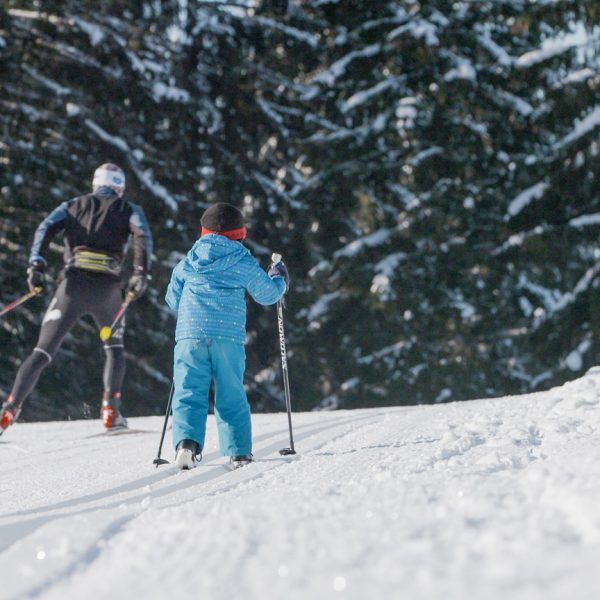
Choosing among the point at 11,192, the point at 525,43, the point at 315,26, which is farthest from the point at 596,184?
the point at 11,192

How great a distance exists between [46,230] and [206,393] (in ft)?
8.83

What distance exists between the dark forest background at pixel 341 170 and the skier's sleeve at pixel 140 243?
23.8 ft

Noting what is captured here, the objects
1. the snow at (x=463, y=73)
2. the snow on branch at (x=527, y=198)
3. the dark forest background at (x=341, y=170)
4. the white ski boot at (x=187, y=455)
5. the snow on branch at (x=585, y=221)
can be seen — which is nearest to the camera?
the white ski boot at (x=187, y=455)

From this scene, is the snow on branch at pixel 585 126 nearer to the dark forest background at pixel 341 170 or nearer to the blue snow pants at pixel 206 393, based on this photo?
Result: the dark forest background at pixel 341 170

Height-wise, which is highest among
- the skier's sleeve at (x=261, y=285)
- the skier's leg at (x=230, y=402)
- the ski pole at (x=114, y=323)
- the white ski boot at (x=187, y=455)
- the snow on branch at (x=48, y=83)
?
the snow on branch at (x=48, y=83)

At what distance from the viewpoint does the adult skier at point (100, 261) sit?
6.85m

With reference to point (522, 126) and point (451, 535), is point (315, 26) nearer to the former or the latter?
point (522, 126)

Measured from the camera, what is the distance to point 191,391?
4.90 m

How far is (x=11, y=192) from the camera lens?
13953mm

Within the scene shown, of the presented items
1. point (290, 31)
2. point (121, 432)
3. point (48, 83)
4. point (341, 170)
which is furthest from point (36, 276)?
point (290, 31)

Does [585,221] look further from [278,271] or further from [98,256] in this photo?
[278,271]

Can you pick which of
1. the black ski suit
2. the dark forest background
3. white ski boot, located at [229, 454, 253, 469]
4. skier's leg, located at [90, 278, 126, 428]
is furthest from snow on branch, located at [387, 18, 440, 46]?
white ski boot, located at [229, 454, 253, 469]

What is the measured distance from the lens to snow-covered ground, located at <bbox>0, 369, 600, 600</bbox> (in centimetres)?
215

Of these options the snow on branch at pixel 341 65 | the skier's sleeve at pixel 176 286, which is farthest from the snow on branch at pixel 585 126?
the skier's sleeve at pixel 176 286
